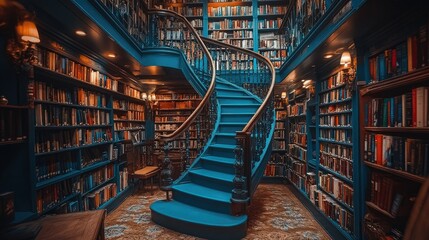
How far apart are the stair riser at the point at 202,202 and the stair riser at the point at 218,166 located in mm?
645

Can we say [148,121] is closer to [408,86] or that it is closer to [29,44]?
[29,44]

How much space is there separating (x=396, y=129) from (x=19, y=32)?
128 inches

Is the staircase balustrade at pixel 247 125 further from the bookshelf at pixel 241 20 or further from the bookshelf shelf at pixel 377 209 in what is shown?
the bookshelf shelf at pixel 377 209

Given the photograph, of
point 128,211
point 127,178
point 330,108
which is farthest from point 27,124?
point 330,108

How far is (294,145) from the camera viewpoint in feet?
17.6

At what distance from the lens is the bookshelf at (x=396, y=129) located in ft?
5.69

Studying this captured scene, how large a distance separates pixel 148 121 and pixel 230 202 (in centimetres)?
395

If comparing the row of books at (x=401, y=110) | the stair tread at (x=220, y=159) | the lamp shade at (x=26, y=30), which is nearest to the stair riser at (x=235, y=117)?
the stair tread at (x=220, y=159)

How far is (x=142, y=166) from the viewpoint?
5.43m

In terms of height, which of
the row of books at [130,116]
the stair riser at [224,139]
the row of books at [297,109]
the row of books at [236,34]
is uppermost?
the row of books at [236,34]

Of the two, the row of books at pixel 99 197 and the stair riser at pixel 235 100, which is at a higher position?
the stair riser at pixel 235 100

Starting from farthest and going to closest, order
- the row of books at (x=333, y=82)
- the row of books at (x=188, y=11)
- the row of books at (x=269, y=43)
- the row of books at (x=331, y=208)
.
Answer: the row of books at (x=188, y=11), the row of books at (x=269, y=43), the row of books at (x=333, y=82), the row of books at (x=331, y=208)

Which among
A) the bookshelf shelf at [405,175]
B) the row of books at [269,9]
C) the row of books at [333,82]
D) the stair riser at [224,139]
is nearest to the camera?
the bookshelf shelf at [405,175]

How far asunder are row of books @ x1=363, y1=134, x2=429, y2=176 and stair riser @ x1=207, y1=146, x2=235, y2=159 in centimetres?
190
